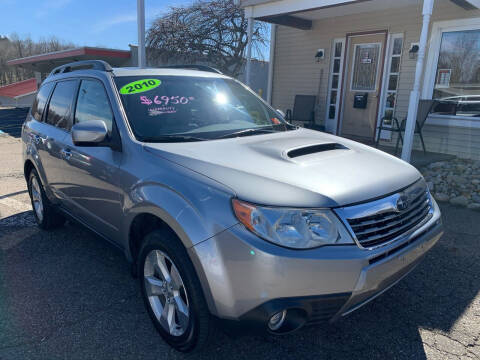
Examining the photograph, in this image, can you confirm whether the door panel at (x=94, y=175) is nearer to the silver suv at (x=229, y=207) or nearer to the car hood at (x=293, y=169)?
the silver suv at (x=229, y=207)

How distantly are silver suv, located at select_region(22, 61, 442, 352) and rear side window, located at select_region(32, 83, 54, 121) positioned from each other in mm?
1016

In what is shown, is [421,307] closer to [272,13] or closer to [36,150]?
[36,150]

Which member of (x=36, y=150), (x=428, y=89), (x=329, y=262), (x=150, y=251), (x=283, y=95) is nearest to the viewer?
(x=329, y=262)

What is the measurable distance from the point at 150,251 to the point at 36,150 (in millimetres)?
2412

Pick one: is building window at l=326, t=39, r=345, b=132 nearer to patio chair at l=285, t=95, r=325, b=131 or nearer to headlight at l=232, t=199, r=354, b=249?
patio chair at l=285, t=95, r=325, b=131

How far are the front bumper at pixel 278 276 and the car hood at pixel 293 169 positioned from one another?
9.9 inches

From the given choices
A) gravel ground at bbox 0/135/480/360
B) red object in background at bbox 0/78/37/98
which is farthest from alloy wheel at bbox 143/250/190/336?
red object in background at bbox 0/78/37/98

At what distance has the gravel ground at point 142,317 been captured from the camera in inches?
93.7

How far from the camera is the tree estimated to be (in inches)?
595

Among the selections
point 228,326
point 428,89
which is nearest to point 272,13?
point 428,89

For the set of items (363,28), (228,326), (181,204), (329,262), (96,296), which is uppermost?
(363,28)

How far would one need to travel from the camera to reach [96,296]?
118 inches

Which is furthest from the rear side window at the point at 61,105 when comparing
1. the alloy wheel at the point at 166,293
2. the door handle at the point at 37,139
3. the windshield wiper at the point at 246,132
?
the alloy wheel at the point at 166,293

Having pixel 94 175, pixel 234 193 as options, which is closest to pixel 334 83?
pixel 94 175
